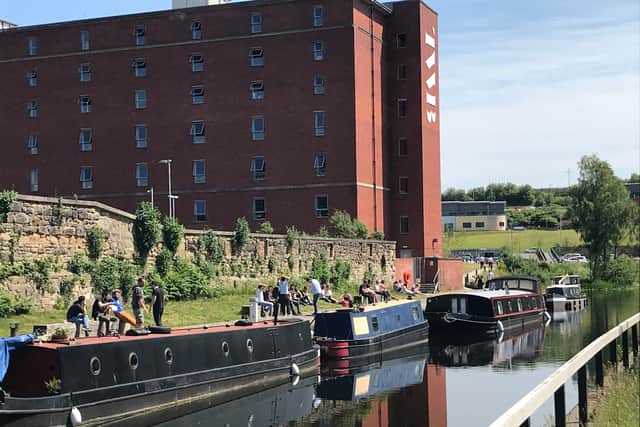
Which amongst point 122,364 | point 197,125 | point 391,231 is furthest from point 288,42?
point 122,364

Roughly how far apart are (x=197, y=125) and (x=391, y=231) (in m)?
15.8

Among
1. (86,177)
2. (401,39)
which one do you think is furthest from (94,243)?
(401,39)

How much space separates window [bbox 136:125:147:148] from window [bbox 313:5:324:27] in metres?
14.4

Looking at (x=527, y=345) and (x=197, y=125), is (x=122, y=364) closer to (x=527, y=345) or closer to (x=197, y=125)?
(x=527, y=345)

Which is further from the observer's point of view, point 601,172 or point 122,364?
point 601,172

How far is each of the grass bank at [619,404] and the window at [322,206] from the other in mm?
49051

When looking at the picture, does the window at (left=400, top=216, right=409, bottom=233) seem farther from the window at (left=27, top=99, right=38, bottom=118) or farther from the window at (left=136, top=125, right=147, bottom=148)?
the window at (left=27, top=99, right=38, bottom=118)

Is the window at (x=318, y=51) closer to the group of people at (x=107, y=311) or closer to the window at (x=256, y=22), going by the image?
the window at (x=256, y=22)

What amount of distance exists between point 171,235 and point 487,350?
1377cm

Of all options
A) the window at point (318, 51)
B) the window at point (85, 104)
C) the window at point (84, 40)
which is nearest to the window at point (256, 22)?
the window at point (318, 51)

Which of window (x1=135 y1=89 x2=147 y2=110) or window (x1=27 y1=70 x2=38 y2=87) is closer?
window (x1=135 y1=89 x2=147 y2=110)

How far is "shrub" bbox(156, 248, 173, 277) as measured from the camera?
38438mm

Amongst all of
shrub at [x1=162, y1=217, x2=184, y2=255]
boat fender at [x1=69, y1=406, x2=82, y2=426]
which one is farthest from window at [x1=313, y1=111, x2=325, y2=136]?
boat fender at [x1=69, y1=406, x2=82, y2=426]

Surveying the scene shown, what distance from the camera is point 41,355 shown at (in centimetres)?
2125
